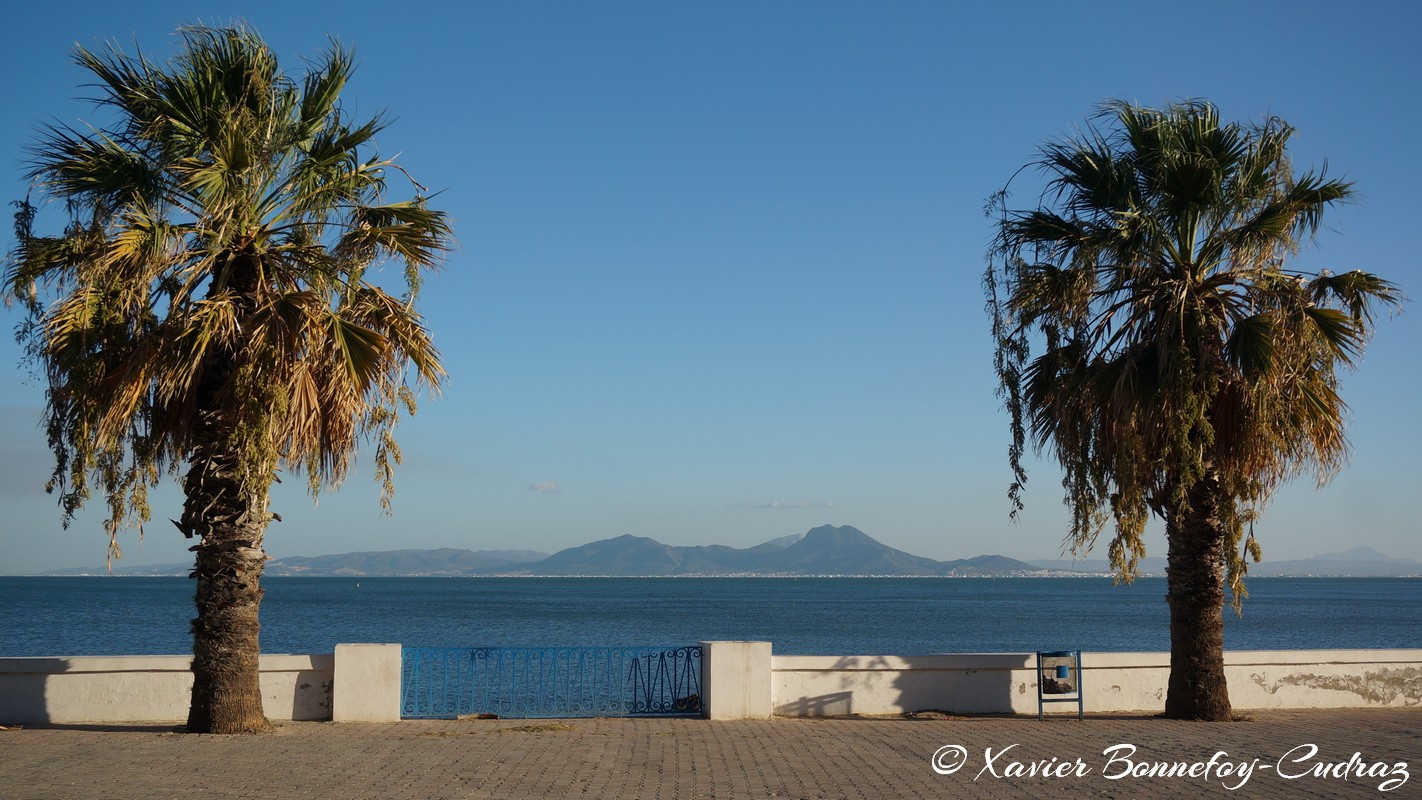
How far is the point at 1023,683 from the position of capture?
15.2 meters

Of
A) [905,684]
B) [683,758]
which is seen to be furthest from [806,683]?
[683,758]

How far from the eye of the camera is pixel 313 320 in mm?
12656

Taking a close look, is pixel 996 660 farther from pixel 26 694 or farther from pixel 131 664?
pixel 26 694

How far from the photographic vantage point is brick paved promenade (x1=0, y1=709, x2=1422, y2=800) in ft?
32.9

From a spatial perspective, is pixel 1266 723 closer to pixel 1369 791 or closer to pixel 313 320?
pixel 1369 791

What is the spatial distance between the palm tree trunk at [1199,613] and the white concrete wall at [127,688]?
10697 mm

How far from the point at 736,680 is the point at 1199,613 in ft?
→ 19.4

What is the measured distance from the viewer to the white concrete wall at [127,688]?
44.7 ft

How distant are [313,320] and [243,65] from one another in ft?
9.96

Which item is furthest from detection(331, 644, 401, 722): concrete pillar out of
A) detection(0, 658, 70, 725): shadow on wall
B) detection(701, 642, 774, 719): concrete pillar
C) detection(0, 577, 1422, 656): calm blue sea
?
detection(0, 577, 1422, 656): calm blue sea

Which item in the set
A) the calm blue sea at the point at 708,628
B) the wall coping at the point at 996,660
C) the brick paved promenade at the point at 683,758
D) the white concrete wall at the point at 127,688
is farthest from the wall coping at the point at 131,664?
the calm blue sea at the point at 708,628

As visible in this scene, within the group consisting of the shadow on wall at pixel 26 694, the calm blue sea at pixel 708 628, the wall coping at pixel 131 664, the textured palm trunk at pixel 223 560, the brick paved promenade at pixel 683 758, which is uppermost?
the textured palm trunk at pixel 223 560

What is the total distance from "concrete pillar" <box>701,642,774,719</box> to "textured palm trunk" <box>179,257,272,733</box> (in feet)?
17.4

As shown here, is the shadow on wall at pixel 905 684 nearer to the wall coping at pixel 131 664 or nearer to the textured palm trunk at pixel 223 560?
the wall coping at pixel 131 664
